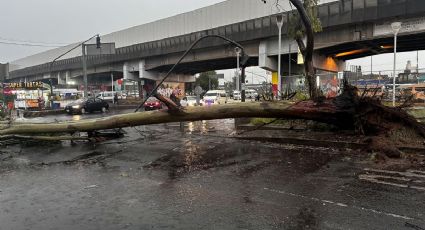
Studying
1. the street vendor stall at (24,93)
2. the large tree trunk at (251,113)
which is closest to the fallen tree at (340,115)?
the large tree trunk at (251,113)

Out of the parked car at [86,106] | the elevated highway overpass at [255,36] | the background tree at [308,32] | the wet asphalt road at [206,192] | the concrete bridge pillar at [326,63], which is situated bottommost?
the wet asphalt road at [206,192]

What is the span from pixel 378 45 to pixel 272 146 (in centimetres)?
3057

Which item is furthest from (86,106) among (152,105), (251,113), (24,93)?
(251,113)

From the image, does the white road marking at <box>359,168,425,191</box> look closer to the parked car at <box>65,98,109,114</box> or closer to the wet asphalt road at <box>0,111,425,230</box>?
A: the wet asphalt road at <box>0,111,425,230</box>

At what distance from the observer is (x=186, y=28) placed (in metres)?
54.0

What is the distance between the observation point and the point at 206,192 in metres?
6.83

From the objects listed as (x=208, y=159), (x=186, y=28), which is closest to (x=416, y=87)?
(x=208, y=159)

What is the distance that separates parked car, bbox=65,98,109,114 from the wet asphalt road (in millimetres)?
24594

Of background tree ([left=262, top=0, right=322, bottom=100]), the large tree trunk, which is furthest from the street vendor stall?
background tree ([left=262, top=0, right=322, bottom=100])

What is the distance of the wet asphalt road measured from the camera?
17.6 feet

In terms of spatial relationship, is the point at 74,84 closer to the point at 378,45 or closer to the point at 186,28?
the point at 186,28

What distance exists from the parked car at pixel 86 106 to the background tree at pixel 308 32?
2559cm

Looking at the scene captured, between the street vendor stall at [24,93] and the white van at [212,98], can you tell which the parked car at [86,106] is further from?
the white van at [212,98]

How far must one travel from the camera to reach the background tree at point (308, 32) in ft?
39.4
